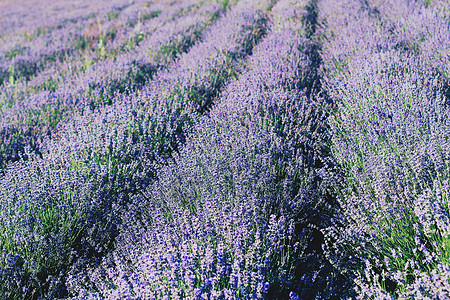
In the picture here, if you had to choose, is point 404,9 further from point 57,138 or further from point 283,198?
point 57,138

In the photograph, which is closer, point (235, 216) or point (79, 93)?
point (235, 216)

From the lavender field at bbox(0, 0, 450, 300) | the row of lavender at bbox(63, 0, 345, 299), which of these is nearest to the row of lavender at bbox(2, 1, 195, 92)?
the lavender field at bbox(0, 0, 450, 300)

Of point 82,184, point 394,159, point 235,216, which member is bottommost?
point 82,184

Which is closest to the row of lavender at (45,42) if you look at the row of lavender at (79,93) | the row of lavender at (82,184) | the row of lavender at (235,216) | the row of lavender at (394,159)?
the row of lavender at (79,93)

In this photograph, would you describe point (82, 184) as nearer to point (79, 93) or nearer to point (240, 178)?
point (240, 178)

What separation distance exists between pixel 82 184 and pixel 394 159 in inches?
85.2

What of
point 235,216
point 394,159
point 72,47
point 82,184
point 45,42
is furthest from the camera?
point 45,42

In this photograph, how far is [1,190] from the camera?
243 centimetres

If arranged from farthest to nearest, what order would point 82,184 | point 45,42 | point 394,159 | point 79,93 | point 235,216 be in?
point 45,42, point 79,93, point 82,184, point 394,159, point 235,216

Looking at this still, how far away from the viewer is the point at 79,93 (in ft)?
14.6

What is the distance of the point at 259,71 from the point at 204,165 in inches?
76.5

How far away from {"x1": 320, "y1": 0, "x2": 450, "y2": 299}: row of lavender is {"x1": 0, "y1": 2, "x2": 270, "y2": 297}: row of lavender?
1.54m

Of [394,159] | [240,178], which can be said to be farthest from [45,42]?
[394,159]

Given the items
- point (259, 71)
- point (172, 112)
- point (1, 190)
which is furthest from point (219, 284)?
point (259, 71)
